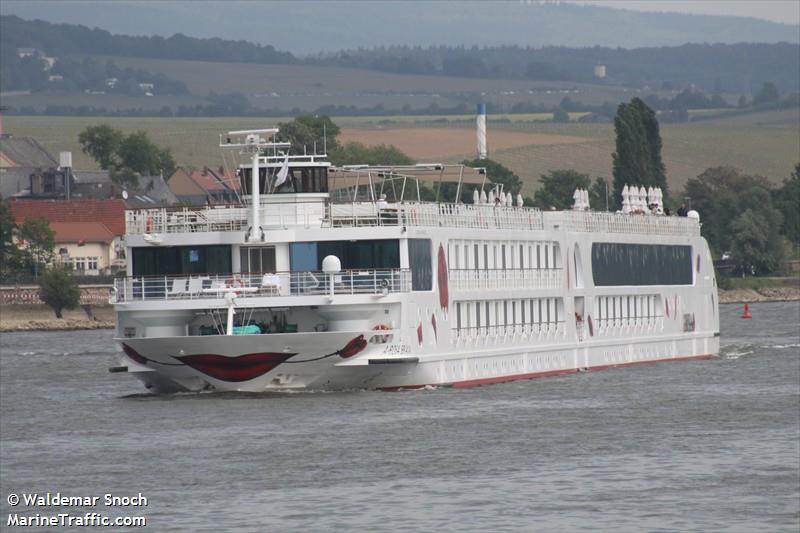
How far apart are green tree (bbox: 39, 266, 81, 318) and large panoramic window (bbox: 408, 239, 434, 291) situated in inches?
2353

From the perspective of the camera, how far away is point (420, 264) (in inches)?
2018

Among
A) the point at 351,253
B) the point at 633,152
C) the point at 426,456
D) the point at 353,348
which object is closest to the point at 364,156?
the point at 633,152

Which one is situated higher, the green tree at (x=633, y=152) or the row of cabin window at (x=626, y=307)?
the green tree at (x=633, y=152)

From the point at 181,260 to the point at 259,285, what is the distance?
8.70 feet

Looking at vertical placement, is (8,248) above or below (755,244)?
above

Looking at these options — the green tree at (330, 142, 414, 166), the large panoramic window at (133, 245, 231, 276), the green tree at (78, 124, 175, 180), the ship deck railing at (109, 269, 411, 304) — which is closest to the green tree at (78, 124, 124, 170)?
the green tree at (78, 124, 175, 180)

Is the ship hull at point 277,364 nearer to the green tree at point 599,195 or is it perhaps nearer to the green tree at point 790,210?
the green tree at point 599,195

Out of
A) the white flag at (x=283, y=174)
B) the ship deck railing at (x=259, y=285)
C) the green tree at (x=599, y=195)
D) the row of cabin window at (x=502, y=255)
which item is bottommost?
the ship deck railing at (x=259, y=285)

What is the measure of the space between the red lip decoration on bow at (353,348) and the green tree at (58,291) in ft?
206

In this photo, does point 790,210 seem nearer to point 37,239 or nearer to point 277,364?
point 37,239

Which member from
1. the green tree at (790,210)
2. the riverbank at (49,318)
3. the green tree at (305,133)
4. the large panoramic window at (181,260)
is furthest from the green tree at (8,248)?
the large panoramic window at (181,260)

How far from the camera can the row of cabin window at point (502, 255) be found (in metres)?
54.8

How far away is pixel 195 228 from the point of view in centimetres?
5134

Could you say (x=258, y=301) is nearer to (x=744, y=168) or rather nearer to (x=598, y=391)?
(x=598, y=391)
